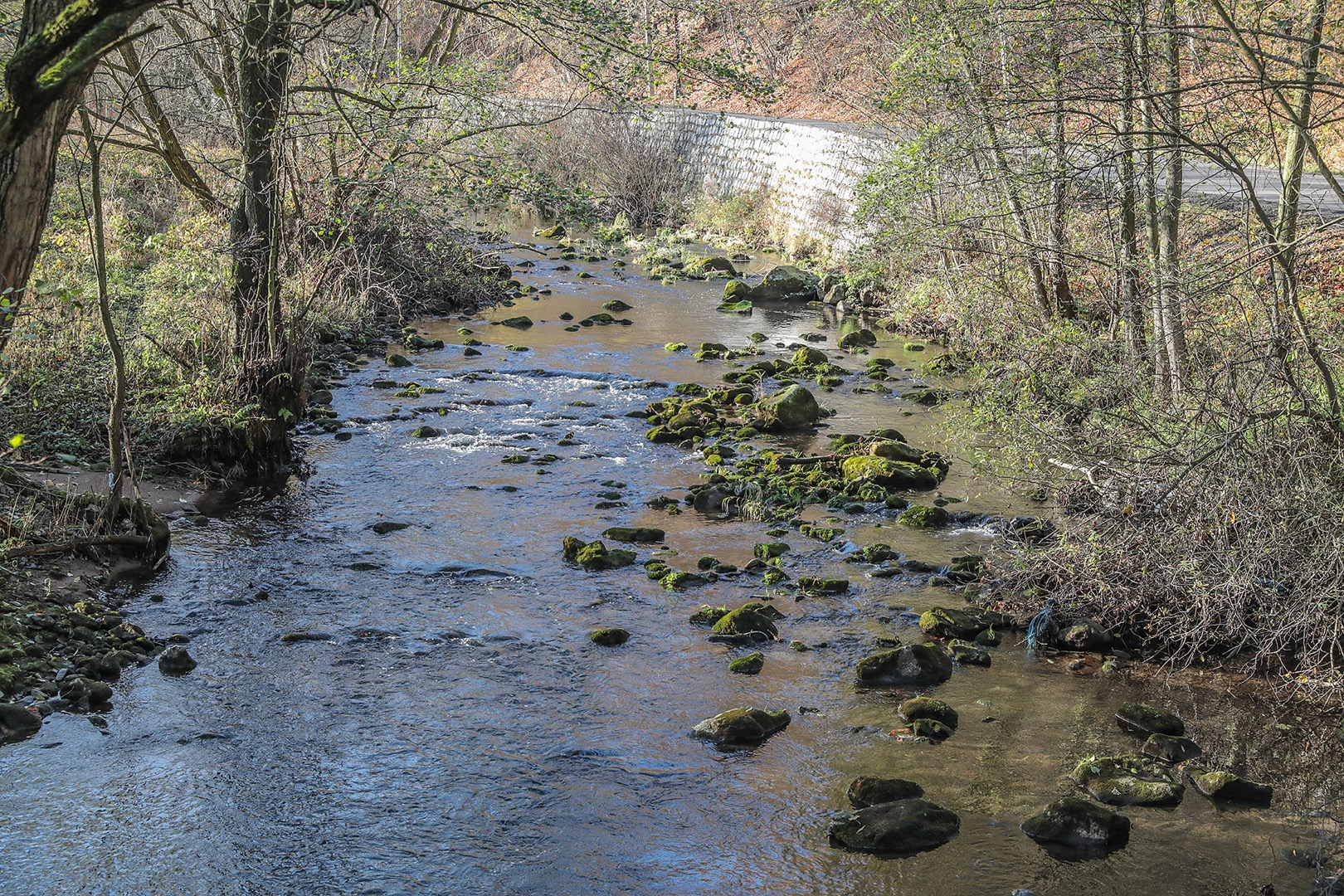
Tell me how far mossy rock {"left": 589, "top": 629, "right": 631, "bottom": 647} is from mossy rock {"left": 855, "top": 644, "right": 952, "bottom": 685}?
4.63ft

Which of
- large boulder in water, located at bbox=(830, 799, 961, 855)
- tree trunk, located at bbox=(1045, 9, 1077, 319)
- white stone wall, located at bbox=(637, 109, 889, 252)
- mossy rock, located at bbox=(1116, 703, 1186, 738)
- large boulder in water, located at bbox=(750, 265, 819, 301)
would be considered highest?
white stone wall, located at bbox=(637, 109, 889, 252)

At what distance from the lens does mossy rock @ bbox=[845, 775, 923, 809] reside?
5.37 metres

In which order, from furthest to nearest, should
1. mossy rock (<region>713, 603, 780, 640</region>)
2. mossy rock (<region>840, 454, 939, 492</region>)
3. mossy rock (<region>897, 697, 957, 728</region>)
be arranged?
mossy rock (<region>840, 454, 939, 492</region>) → mossy rock (<region>713, 603, 780, 640</region>) → mossy rock (<region>897, 697, 957, 728</region>)

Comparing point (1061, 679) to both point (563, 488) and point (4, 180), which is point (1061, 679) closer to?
point (563, 488)

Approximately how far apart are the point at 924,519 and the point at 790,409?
9.38 feet

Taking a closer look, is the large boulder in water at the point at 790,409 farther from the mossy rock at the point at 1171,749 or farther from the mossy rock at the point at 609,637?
the mossy rock at the point at 1171,749

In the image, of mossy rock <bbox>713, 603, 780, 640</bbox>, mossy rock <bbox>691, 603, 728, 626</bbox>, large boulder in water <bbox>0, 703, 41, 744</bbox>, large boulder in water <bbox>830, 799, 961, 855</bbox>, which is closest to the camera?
large boulder in water <bbox>830, 799, 961, 855</bbox>

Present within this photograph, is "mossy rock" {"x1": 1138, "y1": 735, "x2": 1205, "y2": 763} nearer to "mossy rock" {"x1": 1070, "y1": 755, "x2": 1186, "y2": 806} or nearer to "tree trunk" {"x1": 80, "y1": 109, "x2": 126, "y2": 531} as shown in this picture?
"mossy rock" {"x1": 1070, "y1": 755, "x2": 1186, "y2": 806}

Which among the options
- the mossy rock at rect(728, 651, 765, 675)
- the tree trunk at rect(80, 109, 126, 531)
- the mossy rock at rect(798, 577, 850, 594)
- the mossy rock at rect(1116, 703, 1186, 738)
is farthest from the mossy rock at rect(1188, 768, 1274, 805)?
the tree trunk at rect(80, 109, 126, 531)

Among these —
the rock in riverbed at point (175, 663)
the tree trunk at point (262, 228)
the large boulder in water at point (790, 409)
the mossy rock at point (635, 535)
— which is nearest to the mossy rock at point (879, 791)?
the mossy rock at point (635, 535)

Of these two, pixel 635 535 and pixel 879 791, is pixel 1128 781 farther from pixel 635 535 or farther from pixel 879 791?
pixel 635 535

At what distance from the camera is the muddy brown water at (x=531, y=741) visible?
493cm

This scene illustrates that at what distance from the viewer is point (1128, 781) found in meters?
5.52

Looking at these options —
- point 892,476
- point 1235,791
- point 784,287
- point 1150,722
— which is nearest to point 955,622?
point 1150,722
